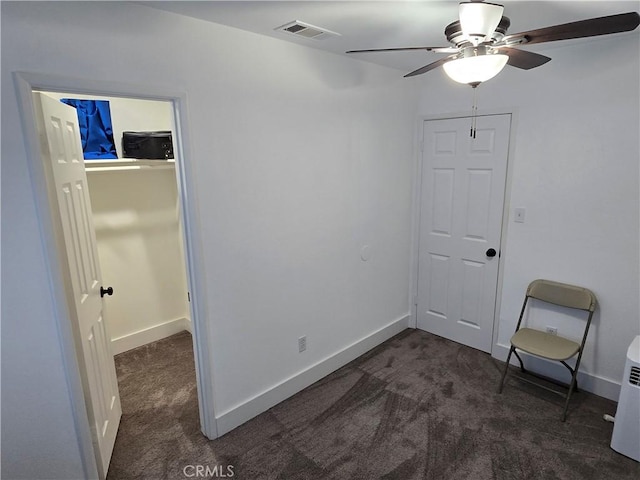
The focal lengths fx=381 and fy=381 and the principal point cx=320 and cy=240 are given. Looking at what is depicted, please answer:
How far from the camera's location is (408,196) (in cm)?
361

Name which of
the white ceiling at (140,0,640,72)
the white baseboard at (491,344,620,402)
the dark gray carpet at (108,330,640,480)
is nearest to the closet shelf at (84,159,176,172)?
the white ceiling at (140,0,640,72)

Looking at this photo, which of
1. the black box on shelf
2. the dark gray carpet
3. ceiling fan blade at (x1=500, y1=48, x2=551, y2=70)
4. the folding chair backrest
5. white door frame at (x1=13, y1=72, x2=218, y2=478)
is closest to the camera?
white door frame at (x1=13, y1=72, x2=218, y2=478)

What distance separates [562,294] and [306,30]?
251 centimetres

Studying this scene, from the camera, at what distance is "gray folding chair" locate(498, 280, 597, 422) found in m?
2.57

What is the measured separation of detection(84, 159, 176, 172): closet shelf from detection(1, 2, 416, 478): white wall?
2.81 ft

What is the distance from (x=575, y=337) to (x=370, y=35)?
257 centimetres

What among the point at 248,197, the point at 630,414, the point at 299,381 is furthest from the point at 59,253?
the point at 630,414

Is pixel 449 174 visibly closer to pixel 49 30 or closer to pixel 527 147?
pixel 527 147

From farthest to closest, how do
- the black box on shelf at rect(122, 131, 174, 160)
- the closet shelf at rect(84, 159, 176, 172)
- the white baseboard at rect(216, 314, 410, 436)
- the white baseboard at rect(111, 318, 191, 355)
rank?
the white baseboard at rect(111, 318, 191, 355)
the black box on shelf at rect(122, 131, 174, 160)
the closet shelf at rect(84, 159, 176, 172)
the white baseboard at rect(216, 314, 410, 436)

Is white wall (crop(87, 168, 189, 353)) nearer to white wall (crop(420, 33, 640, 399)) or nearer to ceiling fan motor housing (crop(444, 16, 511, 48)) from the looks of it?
ceiling fan motor housing (crop(444, 16, 511, 48))

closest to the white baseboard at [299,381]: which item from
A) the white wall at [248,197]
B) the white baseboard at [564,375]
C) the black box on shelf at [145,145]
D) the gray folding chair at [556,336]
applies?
the white wall at [248,197]

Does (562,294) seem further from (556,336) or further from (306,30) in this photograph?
(306,30)

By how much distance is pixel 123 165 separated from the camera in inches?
115

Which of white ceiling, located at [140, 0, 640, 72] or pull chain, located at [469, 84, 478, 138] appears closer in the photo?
white ceiling, located at [140, 0, 640, 72]
